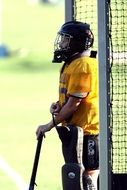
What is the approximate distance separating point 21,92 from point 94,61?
52.6 feet

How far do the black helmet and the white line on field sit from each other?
3075 mm

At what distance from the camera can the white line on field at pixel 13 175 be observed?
1127 centimetres

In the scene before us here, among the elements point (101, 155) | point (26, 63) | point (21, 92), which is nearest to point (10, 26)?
point (26, 63)

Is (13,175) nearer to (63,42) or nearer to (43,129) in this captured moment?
(43,129)

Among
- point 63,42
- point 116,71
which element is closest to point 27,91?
point 116,71

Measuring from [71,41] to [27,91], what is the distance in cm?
1617

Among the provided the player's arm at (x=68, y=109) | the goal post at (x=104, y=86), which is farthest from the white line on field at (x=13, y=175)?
the goal post at (x=104, y=86)

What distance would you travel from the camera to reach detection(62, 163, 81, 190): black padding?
7.97m

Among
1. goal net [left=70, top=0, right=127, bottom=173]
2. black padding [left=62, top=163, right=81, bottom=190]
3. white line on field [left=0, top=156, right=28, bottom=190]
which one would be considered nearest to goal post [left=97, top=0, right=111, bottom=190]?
goal net [left=70, top=0, right=127, bottom=173]

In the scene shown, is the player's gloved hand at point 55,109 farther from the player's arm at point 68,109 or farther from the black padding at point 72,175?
the black padding at point 72,175

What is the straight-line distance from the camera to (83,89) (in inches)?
314

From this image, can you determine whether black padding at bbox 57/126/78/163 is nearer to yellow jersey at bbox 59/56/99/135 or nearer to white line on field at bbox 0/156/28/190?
yellow jersey at bbox 59/56/99/135

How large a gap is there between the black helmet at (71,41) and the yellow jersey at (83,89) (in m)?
0.10

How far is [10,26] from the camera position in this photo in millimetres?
44750
